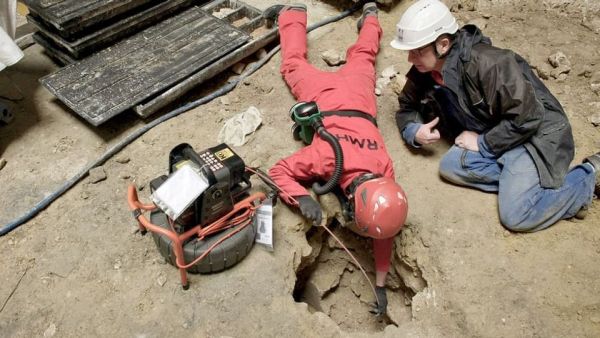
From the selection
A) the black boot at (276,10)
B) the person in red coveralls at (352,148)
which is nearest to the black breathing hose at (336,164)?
the person in red coveralls at (352,148)

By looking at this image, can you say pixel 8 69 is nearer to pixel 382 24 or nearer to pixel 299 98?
pixel 299 98

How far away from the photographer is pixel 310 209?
2.45 metres

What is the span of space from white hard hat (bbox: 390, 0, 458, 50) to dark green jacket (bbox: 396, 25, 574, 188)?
0.13 meters

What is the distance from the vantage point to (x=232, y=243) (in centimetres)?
224

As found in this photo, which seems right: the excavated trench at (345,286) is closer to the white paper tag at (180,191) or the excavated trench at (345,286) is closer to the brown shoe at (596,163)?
the white paper tag at (180,191)

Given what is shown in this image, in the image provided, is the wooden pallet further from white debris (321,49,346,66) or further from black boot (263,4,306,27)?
white debris (321,49,346,66)

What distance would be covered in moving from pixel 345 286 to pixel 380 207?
1141 mm

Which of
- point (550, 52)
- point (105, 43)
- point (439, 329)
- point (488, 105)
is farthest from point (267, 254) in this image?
point (550, 52)

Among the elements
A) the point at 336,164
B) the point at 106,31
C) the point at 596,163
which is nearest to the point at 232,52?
the point at 106,31

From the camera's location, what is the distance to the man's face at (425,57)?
2.55 meters

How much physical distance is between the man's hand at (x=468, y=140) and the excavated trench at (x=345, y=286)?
2.65 ft

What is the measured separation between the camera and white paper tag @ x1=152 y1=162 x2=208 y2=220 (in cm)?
193

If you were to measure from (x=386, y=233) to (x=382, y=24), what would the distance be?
7.10 feet

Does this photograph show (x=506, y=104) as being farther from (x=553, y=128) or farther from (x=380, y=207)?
(x=380, y=207)
